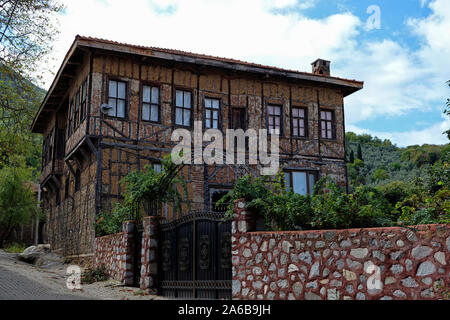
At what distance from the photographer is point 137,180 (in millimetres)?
11938

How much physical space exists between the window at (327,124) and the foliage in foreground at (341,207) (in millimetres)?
12103

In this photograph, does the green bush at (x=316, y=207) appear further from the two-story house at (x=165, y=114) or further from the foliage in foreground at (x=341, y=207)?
the two-story house at (x=165, y=114)

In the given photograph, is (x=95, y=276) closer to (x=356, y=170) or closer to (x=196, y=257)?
(x=196, y=257)

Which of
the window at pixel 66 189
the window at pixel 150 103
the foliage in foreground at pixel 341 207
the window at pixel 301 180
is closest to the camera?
the foliage in foreground at pixel 341 207

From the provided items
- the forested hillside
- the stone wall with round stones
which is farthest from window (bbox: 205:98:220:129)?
the forested hillside

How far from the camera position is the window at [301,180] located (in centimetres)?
1928

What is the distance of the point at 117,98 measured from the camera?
55.2 feet

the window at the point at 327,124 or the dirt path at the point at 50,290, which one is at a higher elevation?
the window at the point at 327,124

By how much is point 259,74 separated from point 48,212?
46.1 ft

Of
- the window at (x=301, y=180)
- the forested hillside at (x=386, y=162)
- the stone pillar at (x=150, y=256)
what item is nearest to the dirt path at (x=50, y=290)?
the stone pillar at (x=150, y=256)

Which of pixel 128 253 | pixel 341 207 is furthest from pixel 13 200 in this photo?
pixel 341 207

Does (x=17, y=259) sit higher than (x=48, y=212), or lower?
lower
